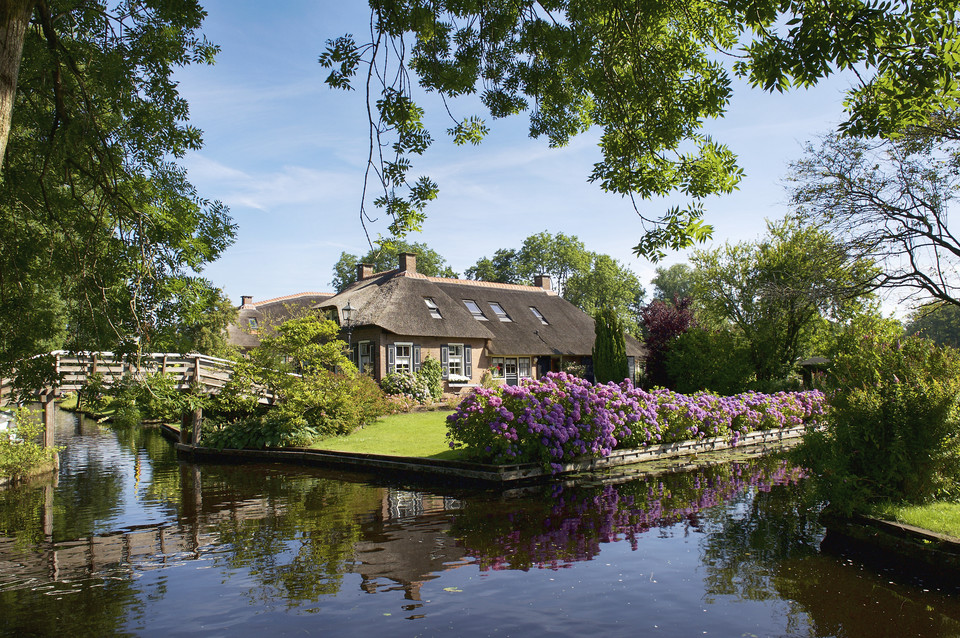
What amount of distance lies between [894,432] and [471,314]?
912 inches

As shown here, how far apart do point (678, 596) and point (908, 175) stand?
18167mm

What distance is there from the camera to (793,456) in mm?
8648

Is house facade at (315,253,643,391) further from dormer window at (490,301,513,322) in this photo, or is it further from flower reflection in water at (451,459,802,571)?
flower reflection in water at (451,459,802,571)

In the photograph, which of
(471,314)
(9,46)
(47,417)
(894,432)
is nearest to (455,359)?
(471,314)

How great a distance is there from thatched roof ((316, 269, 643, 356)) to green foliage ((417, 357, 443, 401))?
128cm

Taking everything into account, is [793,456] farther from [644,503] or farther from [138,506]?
[138,506]

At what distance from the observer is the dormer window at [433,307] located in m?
28.6

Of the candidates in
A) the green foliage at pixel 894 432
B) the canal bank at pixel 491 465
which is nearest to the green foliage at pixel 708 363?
the canal bank at pixel 491 465

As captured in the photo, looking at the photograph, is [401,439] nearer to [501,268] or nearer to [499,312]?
[499,312]

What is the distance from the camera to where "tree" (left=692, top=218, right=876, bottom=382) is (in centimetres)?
2066

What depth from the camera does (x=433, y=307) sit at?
29.1 meters

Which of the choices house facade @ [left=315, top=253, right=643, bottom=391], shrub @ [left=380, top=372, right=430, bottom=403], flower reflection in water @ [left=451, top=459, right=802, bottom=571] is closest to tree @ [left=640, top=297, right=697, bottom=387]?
house facade @ [left=315, top=253, right=643, bottom=391]

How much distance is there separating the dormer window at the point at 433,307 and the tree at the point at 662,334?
9185 mm

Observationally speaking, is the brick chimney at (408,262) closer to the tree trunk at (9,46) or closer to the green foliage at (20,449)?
the green foliage at (20,449)
